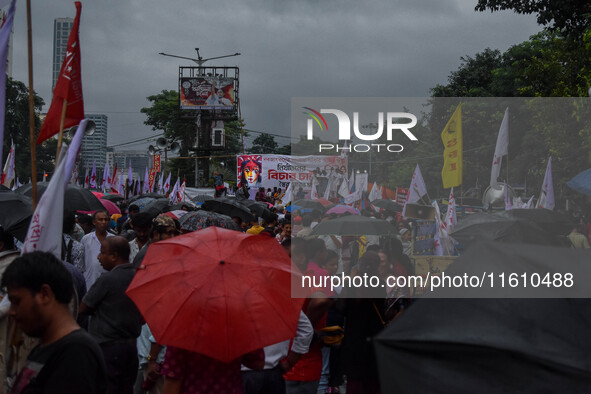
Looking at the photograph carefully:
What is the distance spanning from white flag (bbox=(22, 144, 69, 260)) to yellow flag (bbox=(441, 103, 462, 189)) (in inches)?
252

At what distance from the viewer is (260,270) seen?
11.9ft

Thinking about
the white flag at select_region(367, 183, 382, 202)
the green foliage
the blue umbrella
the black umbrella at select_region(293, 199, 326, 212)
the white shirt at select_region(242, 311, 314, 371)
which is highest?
the green foliage

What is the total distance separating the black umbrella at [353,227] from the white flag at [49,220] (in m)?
6.85

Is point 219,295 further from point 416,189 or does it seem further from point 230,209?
point 230,209

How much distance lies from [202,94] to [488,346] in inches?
1956

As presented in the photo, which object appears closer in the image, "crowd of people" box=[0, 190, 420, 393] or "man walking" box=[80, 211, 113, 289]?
"crowd of people" box=[0, 190, 420, 393]

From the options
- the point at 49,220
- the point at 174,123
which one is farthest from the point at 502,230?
the point at 174,123

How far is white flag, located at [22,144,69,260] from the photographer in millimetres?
3596

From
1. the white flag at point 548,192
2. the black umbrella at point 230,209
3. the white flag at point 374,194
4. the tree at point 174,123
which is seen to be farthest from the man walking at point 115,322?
the tree at point 174,123

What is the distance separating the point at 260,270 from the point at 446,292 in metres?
1.40

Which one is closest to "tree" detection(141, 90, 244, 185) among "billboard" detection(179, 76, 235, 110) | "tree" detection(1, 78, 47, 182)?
"billboard" detection(179, 76, 235, 110)

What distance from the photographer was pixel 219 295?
3410 millimetres

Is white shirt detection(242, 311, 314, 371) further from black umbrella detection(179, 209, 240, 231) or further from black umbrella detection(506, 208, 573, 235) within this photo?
black umbrella detection(506, 208, 573, 235)

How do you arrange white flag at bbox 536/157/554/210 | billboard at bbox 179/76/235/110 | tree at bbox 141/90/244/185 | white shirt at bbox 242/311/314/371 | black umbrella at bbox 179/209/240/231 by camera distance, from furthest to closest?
tree at bbox 141/90/244/185 < billboard at bbox 179/76/235/110 < white flag at bbox 536/157/554/210 < black umbrella at bbox 179/209/240/231 < white shirt at bbox 242/311/314/371
